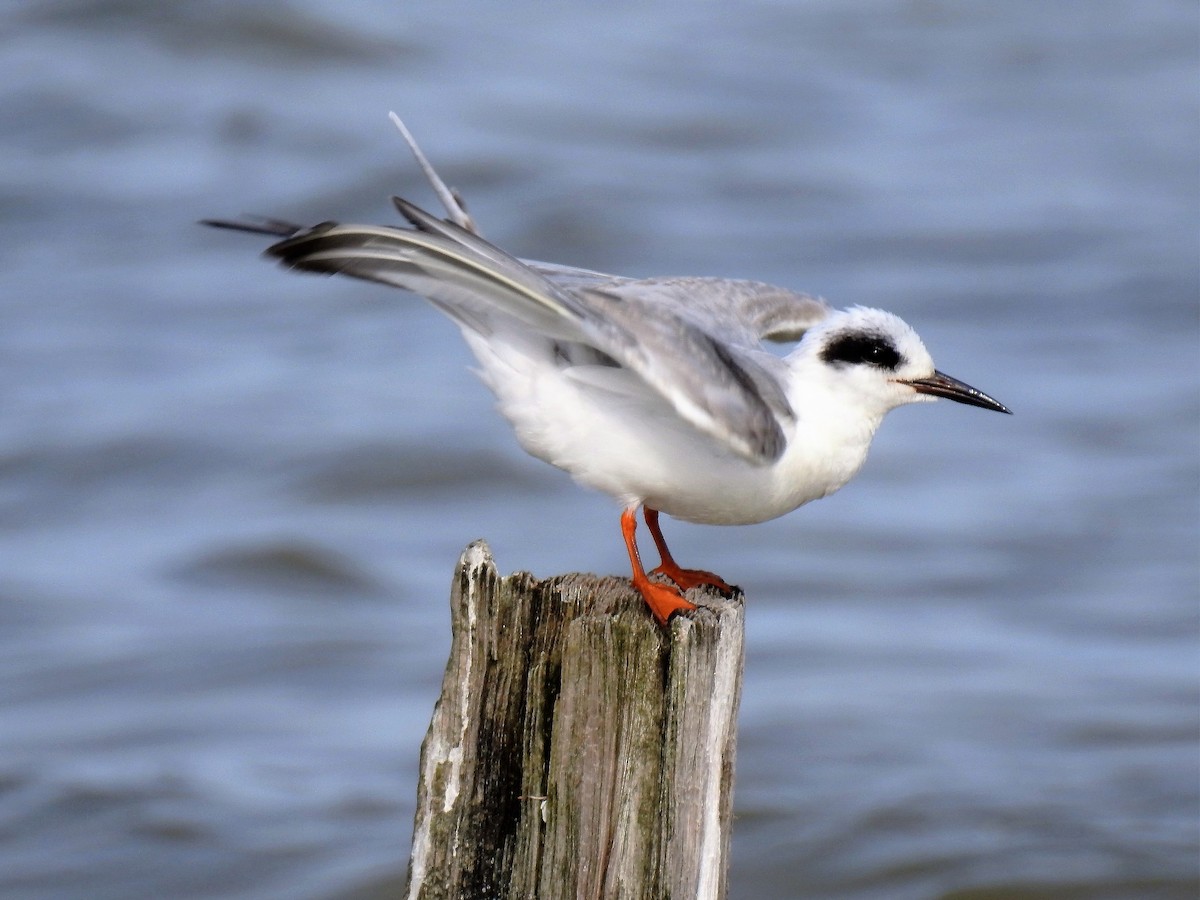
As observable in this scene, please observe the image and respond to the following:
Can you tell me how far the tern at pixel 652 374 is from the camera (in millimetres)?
5480

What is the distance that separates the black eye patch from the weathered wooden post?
5.05ft

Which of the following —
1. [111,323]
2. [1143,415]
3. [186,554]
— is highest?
[111,323]

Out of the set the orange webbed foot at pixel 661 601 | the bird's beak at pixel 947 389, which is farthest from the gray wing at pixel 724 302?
the orange webbed foot at pixel 661 601

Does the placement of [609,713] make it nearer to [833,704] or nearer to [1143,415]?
[833,704]

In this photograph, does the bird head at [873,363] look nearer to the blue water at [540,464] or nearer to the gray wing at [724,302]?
the gray wing at [724,302]

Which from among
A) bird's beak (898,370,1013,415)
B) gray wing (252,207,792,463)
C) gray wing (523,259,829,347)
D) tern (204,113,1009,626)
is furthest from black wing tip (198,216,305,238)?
bird's beak (898,370,1013,415)

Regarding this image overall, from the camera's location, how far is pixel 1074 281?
2317cm

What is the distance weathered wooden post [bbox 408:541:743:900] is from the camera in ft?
17.7

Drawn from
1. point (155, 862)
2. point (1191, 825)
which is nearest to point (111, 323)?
point (155, 862)

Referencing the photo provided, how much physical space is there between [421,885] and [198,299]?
58.7 feet

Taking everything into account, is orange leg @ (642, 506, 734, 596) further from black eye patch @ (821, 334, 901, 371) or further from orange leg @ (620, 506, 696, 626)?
black eye patch @ (821, 334, 901, 371)

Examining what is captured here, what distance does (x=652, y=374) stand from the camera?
222 inches

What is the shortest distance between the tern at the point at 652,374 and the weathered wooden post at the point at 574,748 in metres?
0.24

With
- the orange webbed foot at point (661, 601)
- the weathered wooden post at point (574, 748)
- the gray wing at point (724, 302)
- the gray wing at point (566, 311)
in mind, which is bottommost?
the weathered wooden post at point (574, 748)
